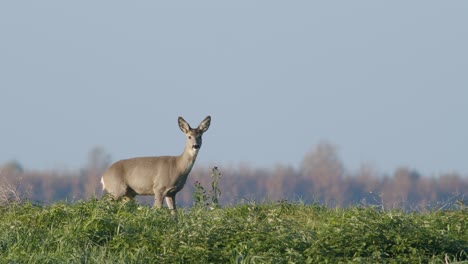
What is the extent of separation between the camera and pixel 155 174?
17.4 meters

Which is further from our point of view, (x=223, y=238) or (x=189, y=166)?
(x=189, y=166)

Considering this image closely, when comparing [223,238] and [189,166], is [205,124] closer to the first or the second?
[189,166]

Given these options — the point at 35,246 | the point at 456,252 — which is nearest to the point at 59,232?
the point at 35,246

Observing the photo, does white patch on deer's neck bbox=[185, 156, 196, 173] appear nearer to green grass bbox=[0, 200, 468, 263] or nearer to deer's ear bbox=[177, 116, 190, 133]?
deer's ear bbox=[177, 116, 190, 133]

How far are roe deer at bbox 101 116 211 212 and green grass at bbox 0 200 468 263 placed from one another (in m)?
5.05

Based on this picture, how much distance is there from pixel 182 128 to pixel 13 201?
4.96 meters

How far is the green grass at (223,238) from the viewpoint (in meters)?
10.3

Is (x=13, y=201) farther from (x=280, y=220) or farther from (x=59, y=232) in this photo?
(x=280, y=220)

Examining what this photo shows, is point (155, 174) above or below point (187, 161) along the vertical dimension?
below

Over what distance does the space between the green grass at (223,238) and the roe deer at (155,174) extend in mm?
5049

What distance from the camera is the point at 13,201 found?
13391 mm

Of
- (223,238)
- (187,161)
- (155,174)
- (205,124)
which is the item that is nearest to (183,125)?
(205,124)

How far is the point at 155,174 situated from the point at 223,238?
6.80 m

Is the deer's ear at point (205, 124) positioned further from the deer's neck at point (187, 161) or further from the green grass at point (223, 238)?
the green grass at point (223, 238)
